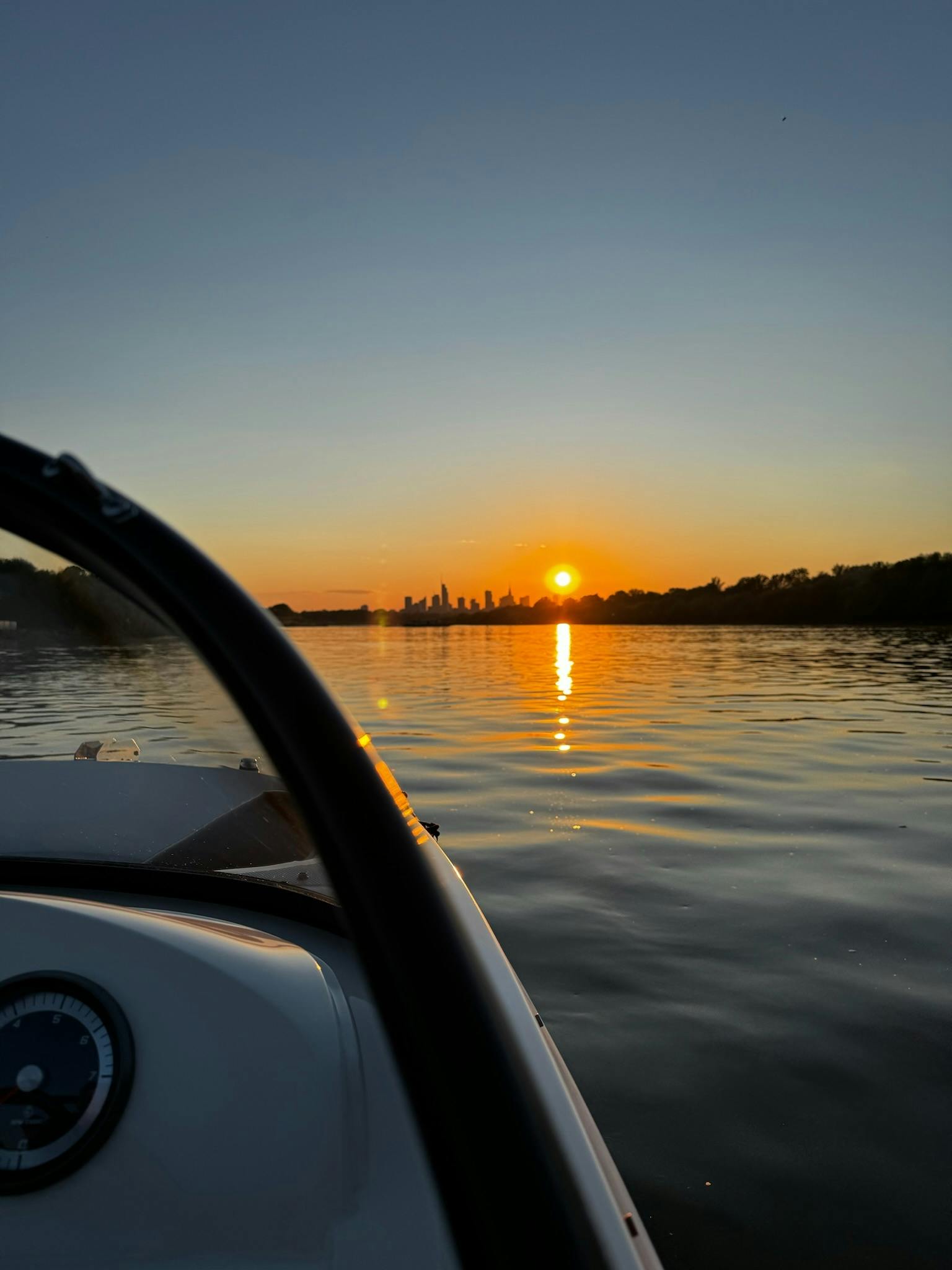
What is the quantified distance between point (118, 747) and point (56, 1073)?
50cm

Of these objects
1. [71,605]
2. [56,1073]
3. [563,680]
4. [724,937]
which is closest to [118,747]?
[71,605]

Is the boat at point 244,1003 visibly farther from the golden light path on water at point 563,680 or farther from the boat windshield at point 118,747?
the golden light path on water at point 563,680

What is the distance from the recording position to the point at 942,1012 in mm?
4082

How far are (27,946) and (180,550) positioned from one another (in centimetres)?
107

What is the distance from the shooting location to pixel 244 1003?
1.53 m

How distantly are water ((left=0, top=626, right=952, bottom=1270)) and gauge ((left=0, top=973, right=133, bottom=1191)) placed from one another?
40cm

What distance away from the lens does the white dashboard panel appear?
1251mm

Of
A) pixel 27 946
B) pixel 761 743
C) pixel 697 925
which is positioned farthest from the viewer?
pixel 761 743

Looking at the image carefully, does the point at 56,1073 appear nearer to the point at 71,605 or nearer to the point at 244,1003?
the point at 244,1003

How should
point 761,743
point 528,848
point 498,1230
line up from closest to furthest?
point 498,1230, point 528,848, point 761,743

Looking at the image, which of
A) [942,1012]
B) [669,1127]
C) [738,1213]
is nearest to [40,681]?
[738,1213]

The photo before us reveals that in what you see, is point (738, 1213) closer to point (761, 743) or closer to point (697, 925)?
point (697, 925)

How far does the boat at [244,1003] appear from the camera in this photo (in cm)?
84

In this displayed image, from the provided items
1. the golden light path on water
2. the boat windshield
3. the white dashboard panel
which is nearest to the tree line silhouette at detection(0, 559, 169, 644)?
the boat windshield
